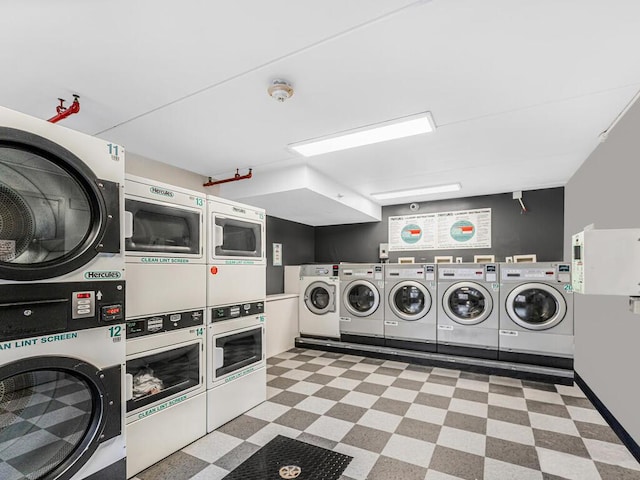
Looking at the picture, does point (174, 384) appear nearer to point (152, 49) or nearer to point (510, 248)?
point (152, 49)

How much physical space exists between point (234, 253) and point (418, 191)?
9.76ft

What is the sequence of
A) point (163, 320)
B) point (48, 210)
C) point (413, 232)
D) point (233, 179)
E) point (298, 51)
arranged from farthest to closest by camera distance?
1. point (413, 232)
2. point (233, 179)
3. point (163, 320)
4. point (298, 51)
5. point (48, 210)

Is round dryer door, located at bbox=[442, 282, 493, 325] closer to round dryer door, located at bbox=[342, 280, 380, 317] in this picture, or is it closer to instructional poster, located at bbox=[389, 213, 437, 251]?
round dryer door, located at bbox=[342, 280, 380, 317]

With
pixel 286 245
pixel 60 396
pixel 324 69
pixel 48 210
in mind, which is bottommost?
pixel 60 396

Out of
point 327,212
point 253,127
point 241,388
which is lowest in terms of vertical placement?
point 241,388

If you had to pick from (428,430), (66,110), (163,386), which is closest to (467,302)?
(428,430)

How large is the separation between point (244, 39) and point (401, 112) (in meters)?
1.25

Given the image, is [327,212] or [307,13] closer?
[307,13]

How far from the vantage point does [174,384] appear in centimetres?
229

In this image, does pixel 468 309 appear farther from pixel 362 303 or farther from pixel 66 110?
pixel 66 110

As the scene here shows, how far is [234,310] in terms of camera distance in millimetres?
2773

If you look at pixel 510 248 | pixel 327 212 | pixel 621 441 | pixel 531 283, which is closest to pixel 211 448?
pixel 621 441

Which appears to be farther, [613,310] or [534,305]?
[534,305]

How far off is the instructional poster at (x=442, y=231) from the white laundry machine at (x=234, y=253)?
3170mm
